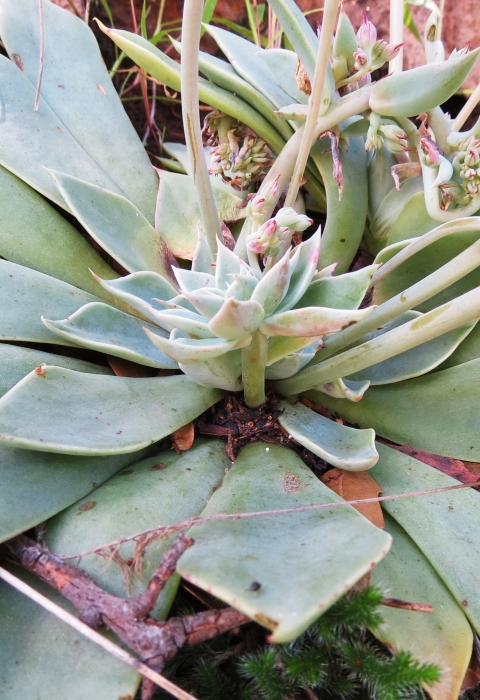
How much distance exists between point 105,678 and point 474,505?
0.69m

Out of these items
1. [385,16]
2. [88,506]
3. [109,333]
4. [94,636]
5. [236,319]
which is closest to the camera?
[94,636]

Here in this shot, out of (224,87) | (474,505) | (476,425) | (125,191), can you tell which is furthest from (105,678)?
(224,87)

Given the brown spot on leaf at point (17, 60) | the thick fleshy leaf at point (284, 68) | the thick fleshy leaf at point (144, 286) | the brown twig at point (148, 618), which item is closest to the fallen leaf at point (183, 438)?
the thick fleshy leaf at point (144, 286)

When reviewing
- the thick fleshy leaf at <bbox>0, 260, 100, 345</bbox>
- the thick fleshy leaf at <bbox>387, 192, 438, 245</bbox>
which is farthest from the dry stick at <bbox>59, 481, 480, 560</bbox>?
the thick fleshy leaf at <bbox>387, 192, 438, 245</bbox>

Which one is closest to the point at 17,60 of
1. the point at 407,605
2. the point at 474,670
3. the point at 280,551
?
the point at 280,551

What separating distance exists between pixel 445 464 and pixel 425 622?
14.6 inches

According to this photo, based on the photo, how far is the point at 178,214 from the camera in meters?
1.35

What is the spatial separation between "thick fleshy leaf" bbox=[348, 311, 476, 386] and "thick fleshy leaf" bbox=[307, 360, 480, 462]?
0.03 metres

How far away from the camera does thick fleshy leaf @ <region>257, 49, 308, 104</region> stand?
1286mm

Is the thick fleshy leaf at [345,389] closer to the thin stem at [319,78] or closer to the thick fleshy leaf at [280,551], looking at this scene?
the thick fleshy leaf at [280,551]

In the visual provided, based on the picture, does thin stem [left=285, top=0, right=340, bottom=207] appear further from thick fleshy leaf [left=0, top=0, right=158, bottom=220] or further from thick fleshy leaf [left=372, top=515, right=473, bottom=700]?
thick fleshy leaf [left=372, top=515, right=473, bottom=700]

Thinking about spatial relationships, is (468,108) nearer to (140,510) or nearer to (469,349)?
(469,349)

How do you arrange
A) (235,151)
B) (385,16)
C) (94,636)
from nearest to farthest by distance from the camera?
1. (94,636)
2. (235,151)
3. (385,16)

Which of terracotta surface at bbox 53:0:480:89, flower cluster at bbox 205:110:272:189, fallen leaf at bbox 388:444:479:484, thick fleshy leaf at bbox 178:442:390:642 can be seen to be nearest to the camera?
thick fleshy leaf at bbox 178:442:390:642
